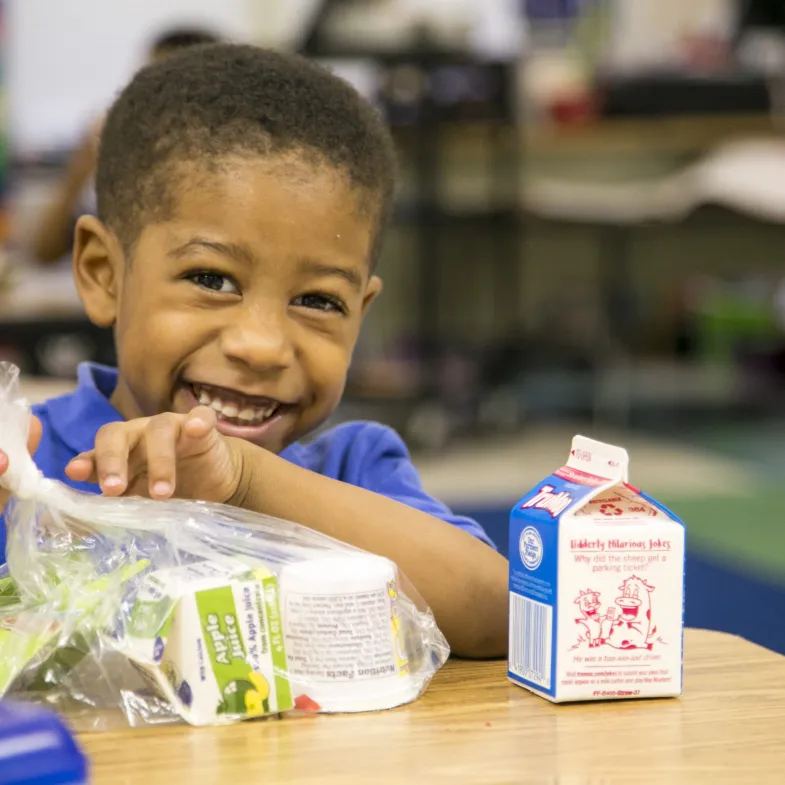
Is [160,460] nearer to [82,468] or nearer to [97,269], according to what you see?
[82,468]

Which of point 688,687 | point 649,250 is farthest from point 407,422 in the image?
point 688,687

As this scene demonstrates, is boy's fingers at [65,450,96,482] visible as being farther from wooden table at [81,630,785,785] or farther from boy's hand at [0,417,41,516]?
wooden table at [81,630,785,785]

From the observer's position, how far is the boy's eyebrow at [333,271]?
974 millimetres

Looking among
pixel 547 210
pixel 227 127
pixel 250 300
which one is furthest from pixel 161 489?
pixel 547 210

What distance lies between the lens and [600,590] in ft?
2.25

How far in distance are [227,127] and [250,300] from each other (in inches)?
5.6

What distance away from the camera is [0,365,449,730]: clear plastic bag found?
63 centimetres

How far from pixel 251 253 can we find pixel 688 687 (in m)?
0.44

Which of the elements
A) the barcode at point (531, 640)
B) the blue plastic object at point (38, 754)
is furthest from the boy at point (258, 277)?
the blue plastic object at point (38, 754)

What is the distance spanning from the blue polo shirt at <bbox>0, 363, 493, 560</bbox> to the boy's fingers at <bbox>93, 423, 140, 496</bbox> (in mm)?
239

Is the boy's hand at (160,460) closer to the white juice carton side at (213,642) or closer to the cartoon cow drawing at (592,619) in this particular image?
the white juice carton side at (213,642)

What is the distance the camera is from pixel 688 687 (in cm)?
A: 73

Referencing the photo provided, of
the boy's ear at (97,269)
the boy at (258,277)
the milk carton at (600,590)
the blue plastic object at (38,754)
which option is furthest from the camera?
the boy's ear at (97,269)

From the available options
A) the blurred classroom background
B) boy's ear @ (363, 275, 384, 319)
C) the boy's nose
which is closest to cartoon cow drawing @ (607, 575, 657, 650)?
the boy's nose
